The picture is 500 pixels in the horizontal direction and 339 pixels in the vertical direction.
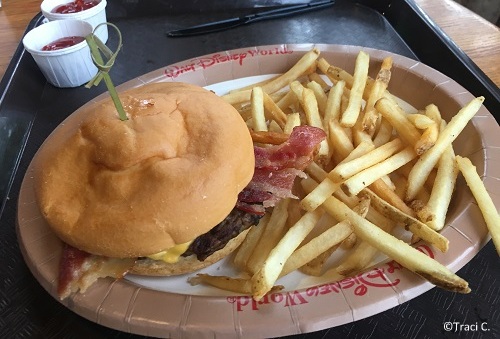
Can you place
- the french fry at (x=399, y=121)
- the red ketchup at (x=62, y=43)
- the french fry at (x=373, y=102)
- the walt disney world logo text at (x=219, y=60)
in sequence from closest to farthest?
the french fry at (x=399, y=121)
the french fry at (x=373, y=102)
the walt disney world logo text at (x=219, y=60)
the red ketchup at (x=62, y=43)

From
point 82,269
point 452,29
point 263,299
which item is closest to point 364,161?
point 263,299

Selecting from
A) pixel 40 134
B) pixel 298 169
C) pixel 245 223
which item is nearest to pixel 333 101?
pixel 298 169

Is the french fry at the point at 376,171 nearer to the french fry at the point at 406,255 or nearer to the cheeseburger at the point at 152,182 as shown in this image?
the french fry at the point at 406,255

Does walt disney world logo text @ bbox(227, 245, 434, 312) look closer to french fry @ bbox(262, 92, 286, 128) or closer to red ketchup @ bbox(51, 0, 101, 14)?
french fry @ bbox(262, 92, 286, 128)

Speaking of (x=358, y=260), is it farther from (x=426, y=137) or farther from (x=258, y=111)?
(x=258, y=111)

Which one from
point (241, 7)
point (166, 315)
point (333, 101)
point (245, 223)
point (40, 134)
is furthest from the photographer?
point (241, 7)

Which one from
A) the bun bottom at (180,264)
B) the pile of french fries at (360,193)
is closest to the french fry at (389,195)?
the pile of french fries at (360,193)

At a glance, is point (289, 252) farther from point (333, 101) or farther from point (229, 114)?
point (333, 101)
